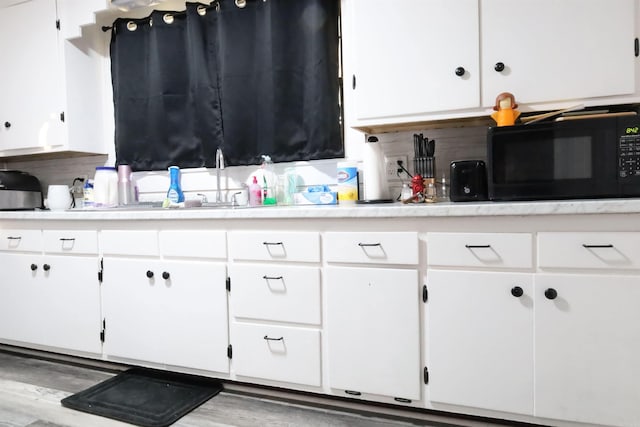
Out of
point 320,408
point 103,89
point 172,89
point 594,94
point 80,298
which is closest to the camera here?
point 594,94

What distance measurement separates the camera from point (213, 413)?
181cm

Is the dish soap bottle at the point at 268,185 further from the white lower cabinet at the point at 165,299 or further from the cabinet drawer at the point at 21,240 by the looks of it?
the cabinet drawer at the point at 21,240

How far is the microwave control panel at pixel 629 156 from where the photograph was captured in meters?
1.51

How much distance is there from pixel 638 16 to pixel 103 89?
3191 millimetres

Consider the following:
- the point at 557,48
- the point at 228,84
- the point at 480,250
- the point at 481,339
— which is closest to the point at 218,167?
the point at 228,84

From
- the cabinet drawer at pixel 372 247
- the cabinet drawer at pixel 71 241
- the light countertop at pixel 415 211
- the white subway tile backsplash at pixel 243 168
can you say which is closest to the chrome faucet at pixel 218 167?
the white subway tile backsplash at pixel 243 168

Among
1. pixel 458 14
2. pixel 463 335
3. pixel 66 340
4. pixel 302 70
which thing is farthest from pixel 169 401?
pixel 458 14

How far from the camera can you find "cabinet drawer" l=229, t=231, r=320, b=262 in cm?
178

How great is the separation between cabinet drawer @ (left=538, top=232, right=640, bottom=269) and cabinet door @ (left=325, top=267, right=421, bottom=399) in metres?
0.49

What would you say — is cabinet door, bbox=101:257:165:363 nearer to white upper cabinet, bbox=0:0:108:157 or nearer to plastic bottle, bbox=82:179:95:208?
plastic bottle, bbox=82:179:95:208

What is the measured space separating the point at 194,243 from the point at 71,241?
0.83 meters

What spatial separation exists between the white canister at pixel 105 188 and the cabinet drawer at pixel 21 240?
43 cm

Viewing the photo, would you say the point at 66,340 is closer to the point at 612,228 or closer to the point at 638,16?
the point at 612,228

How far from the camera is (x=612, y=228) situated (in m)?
1.42
